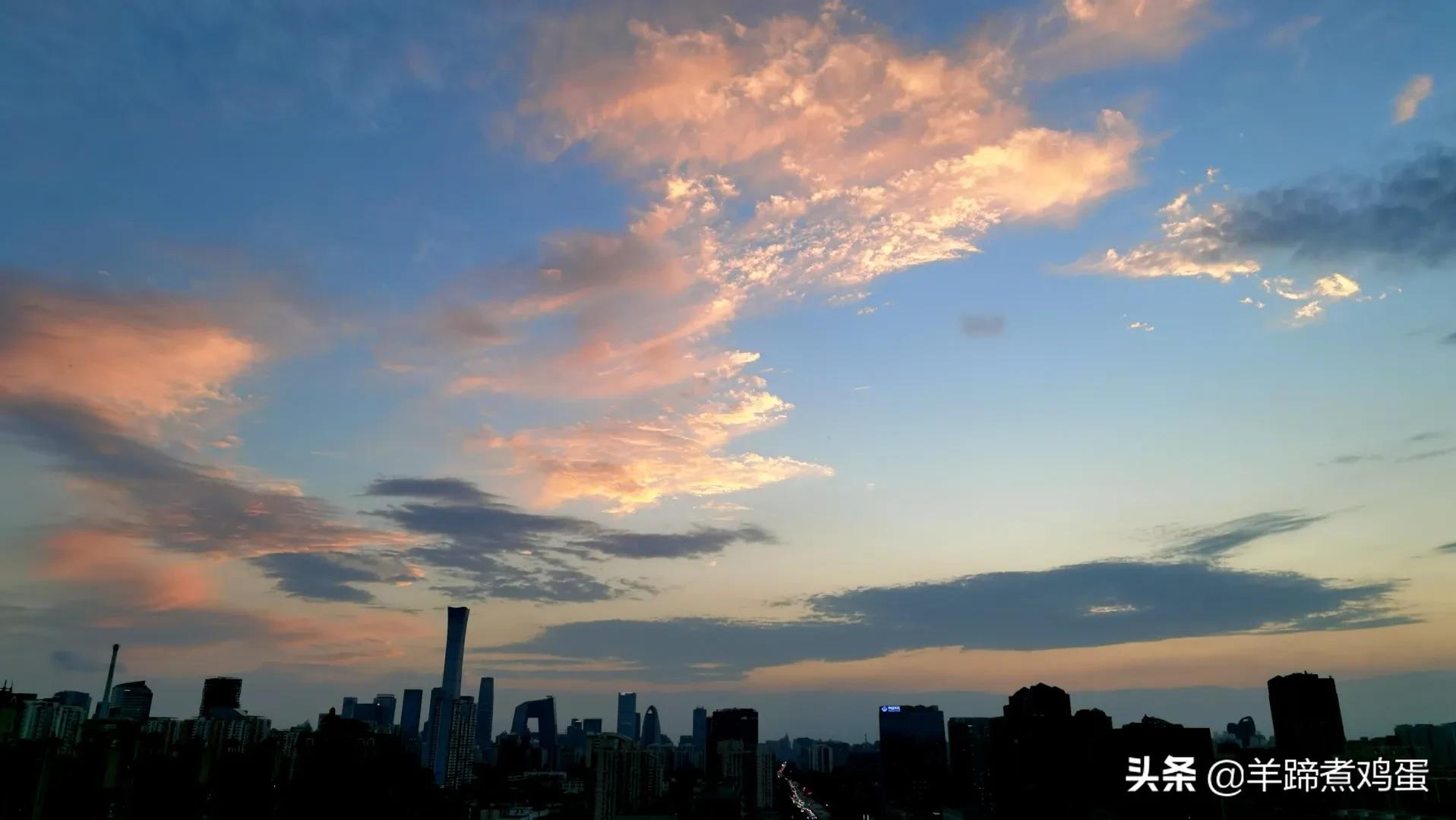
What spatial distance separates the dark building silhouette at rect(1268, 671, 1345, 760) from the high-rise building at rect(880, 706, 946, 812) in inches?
2640

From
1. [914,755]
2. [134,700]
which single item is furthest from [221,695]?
[914,755]

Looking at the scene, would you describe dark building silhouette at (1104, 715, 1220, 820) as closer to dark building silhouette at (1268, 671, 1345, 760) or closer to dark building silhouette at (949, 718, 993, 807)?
dark building silhouette at (1268, 671, 1345, 760)

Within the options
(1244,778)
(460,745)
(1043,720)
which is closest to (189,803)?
(1244,778)

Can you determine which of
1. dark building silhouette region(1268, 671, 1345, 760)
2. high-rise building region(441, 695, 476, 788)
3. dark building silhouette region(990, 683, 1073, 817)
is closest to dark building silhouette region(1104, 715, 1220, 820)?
dark building silhouette region(990, 683, 1073, 817)

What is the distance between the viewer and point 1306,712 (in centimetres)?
9144

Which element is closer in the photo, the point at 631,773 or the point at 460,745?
the point at 631,773

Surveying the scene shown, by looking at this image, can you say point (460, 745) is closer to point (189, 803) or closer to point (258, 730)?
point (258, 730)

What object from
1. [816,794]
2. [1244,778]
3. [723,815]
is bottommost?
[816,794]

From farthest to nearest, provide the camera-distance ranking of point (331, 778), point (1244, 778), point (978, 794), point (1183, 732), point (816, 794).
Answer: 1. point (816, 794)
2. point (978, 794)
3. point (331, 778)
4. point (1183, 732)
5. point (1244, 778)

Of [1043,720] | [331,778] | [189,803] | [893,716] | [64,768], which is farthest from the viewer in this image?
[893,716]

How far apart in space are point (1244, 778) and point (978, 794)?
4132 inches

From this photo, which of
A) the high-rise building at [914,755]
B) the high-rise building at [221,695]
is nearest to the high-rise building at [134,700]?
the high-rise building at [221,695]

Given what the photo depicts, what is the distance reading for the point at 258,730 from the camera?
121 meters

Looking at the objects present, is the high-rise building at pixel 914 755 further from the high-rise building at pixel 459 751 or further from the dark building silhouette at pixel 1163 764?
the high-rise building at pixel 459 751
